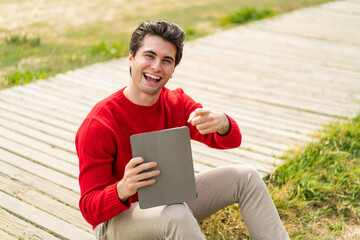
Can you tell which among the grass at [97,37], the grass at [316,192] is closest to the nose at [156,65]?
the grass at [316,192]

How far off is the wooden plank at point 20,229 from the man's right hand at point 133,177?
872mm

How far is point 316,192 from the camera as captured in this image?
3070mm

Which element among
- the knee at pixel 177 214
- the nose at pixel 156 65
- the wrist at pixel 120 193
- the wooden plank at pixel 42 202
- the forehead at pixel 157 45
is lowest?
the wooden plank at pixel 42 202

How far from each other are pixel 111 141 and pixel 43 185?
1.25 meters

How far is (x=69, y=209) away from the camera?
283 centimetres

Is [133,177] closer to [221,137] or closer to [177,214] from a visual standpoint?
[177,214]

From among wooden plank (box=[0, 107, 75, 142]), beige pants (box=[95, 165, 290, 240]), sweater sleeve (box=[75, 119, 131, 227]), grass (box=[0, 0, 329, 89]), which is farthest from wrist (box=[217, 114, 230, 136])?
grass (box=[0, 0, 329, 89])

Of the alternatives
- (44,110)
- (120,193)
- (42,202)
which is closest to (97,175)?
(120,193)

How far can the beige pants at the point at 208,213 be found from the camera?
6.38 ft

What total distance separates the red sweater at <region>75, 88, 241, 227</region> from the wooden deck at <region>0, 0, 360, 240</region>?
0.71 meters

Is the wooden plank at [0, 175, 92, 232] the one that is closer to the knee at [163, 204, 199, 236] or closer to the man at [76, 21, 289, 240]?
the man at [76, 21, 289, 240]

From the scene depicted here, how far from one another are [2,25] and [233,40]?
3.71 metres

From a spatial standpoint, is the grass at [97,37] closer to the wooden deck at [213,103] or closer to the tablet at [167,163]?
the wooden deck at [213,103]

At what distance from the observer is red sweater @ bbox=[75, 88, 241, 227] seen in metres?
1.94
